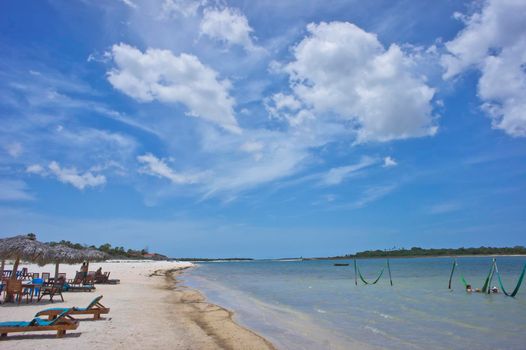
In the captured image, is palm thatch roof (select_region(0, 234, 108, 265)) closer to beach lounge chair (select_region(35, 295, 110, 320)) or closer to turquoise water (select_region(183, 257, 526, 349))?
beach lounge chair (select_region(35, 295, 110, 320))

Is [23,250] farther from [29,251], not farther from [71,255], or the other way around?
[71,255]

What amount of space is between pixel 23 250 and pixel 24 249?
0.06 m

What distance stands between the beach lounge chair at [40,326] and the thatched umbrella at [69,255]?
8927 mm

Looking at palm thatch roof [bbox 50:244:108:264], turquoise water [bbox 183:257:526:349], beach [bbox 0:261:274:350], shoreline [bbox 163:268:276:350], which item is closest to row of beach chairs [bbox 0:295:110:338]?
beach [bbox 0:261:274:350]

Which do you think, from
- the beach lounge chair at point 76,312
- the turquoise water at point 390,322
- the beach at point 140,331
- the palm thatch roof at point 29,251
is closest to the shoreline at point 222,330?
the beach at point 140,331

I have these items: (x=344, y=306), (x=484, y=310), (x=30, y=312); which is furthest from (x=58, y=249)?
(x=484, y=310)

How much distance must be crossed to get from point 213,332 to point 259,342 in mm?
1507

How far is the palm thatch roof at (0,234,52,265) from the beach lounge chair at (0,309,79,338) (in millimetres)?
7353

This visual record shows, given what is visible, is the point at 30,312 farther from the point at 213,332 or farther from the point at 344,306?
the point at 344,306

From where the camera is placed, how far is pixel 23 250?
48.1 feet

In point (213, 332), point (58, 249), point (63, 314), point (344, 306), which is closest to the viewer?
point (63, 314)

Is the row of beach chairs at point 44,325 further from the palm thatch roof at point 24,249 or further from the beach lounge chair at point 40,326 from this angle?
the palm thatch roof at point 24,249

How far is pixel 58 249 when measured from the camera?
17.2 meters

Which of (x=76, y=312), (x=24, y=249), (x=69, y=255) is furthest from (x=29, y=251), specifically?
(x=76, y=312)
